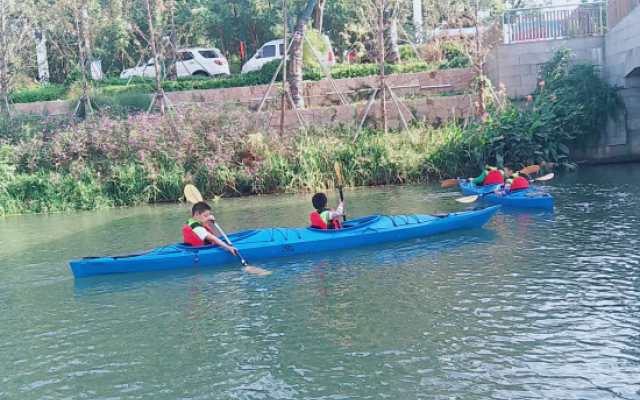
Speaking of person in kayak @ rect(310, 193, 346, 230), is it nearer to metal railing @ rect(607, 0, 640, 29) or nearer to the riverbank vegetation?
the riverbank vegetation

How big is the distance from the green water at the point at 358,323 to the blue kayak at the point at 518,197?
0.95 meters

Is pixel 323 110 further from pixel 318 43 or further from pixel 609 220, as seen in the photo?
pixel 609 220

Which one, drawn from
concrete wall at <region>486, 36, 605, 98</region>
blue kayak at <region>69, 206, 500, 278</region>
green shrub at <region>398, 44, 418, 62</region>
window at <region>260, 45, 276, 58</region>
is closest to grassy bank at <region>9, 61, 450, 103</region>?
green shrub at <region>398, 44, 418, 62</region>

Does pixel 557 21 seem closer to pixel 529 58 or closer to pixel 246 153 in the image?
pixel 529 58

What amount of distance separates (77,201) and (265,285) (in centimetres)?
992

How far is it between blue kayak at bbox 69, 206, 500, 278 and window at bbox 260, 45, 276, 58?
1644 centimetres

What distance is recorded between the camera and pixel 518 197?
34.4 ft

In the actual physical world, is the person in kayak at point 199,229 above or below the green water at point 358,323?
above

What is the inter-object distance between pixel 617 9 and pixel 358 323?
46.3ft

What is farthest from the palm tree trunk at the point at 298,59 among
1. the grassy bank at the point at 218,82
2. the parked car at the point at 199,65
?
the parked car at the point at 199,65

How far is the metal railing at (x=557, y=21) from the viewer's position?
1698 cm

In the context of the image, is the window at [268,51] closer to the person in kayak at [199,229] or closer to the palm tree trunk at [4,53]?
the palm tree trunk at [4,53]

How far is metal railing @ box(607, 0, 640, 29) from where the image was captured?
15.0m

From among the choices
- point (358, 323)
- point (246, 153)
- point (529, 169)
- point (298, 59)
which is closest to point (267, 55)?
point (298, 59)
